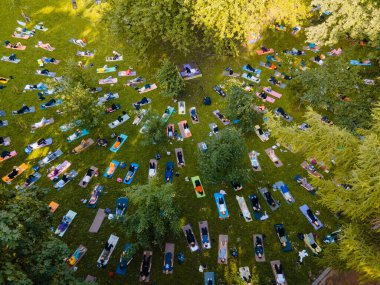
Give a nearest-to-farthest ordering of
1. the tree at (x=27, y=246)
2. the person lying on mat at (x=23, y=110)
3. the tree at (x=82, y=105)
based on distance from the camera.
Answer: the tree at (x=27, y=246), the tree at (x=82, y=105), the person lying on mat at (x=23, y=110)

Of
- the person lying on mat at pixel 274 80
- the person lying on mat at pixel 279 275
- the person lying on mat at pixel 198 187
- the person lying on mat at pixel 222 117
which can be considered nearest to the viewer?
the person lying on mat at pixel 279 275

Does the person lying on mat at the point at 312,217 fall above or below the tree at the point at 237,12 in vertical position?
below

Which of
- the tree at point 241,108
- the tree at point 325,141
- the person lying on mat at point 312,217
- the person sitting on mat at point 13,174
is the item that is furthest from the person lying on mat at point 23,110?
the person lying on mat at point 312,217

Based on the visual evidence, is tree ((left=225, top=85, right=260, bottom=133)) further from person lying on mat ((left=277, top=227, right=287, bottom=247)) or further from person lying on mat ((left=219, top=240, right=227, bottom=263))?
person lying on mat ((left=219, top=240, right=227, bottom=263))

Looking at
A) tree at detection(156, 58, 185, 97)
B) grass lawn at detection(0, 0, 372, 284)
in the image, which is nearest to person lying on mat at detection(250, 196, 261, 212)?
grass lawn at detection(0, 0, 372, 284)

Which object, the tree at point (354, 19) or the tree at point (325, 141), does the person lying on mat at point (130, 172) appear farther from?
the tree at point (354, 19)
